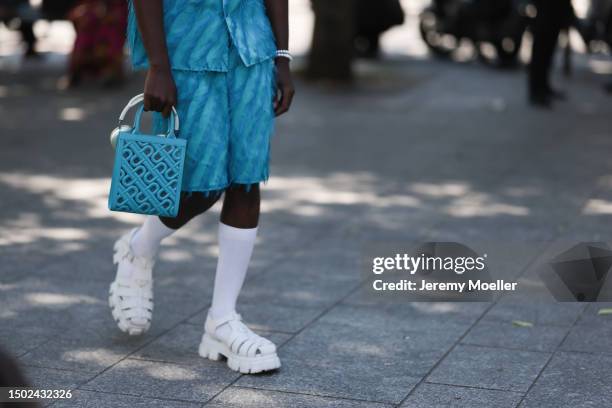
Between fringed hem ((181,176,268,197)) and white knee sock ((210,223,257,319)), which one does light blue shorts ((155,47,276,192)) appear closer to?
fringed hem ((181,176,268,197))

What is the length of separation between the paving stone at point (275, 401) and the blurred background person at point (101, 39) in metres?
7.98

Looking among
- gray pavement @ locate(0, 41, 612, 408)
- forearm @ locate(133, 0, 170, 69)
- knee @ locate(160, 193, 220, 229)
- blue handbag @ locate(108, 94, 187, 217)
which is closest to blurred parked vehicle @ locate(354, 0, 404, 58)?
gray pavement @ locate(0, 41, 612, 408)

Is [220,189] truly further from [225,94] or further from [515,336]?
[515,336]

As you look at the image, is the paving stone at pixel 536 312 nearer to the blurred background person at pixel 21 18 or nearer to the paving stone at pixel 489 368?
the paving stone at pixel 489 368

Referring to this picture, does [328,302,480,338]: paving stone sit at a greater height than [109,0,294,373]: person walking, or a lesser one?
lesser

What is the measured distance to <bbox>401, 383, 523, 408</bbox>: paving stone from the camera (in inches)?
148

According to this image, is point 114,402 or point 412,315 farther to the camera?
point 412,315

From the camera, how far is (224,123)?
398cm

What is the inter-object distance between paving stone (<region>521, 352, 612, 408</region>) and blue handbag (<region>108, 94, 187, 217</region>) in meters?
1.36

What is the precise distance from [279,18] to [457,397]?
4.83 ft

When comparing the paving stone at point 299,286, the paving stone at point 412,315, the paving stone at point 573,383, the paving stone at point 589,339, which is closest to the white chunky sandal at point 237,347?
the paving stone at point 412,315

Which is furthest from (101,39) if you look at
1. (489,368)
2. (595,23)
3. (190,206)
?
(489,368)

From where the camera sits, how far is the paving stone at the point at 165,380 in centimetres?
388

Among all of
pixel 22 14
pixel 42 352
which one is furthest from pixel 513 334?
pixel 22 14
